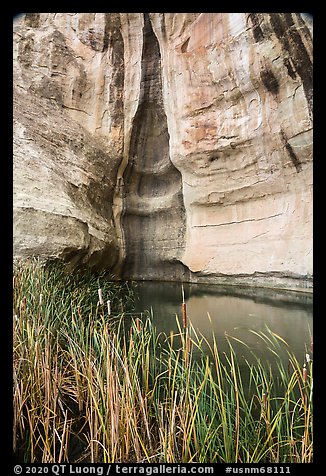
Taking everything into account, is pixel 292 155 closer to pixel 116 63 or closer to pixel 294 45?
pixel 294 45

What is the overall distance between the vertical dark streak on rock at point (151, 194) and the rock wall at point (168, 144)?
0.10 ft

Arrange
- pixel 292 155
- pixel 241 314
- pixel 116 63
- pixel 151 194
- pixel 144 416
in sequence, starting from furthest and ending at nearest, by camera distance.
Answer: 1. pixel 151 194
2. pixel 116 63
3. pixel 292 155
4. pixel 241 314
5. pixel 144 416

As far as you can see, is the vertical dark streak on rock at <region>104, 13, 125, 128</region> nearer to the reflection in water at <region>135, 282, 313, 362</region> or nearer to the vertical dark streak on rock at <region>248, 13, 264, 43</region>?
the vertical dark streak on rock at <region>248, 13, 264, 43</region>

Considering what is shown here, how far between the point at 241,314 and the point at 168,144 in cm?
557

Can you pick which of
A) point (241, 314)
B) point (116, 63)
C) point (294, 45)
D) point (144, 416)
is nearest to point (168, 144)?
point (116, 63)

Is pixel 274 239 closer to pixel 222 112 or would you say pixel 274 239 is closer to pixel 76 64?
pixel 222 112

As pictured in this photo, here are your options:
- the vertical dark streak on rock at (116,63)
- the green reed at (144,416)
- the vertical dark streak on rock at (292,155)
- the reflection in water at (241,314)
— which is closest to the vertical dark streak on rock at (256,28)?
the vertical dark streak on rock at (292,155)

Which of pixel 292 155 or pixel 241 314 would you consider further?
pixel 292 155

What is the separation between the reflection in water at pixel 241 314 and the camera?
122 inches

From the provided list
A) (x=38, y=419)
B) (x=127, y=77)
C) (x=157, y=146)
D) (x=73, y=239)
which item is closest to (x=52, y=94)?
(x=127, y=77)

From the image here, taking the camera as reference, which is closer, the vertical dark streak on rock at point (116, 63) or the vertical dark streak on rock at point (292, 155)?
the vertical dark streak on rock at point (292, 155)

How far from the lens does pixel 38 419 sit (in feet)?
4.99

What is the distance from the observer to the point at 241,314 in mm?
4438

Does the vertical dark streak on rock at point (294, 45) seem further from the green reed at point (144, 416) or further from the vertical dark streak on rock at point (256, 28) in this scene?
the green reed at point (144, 416)
